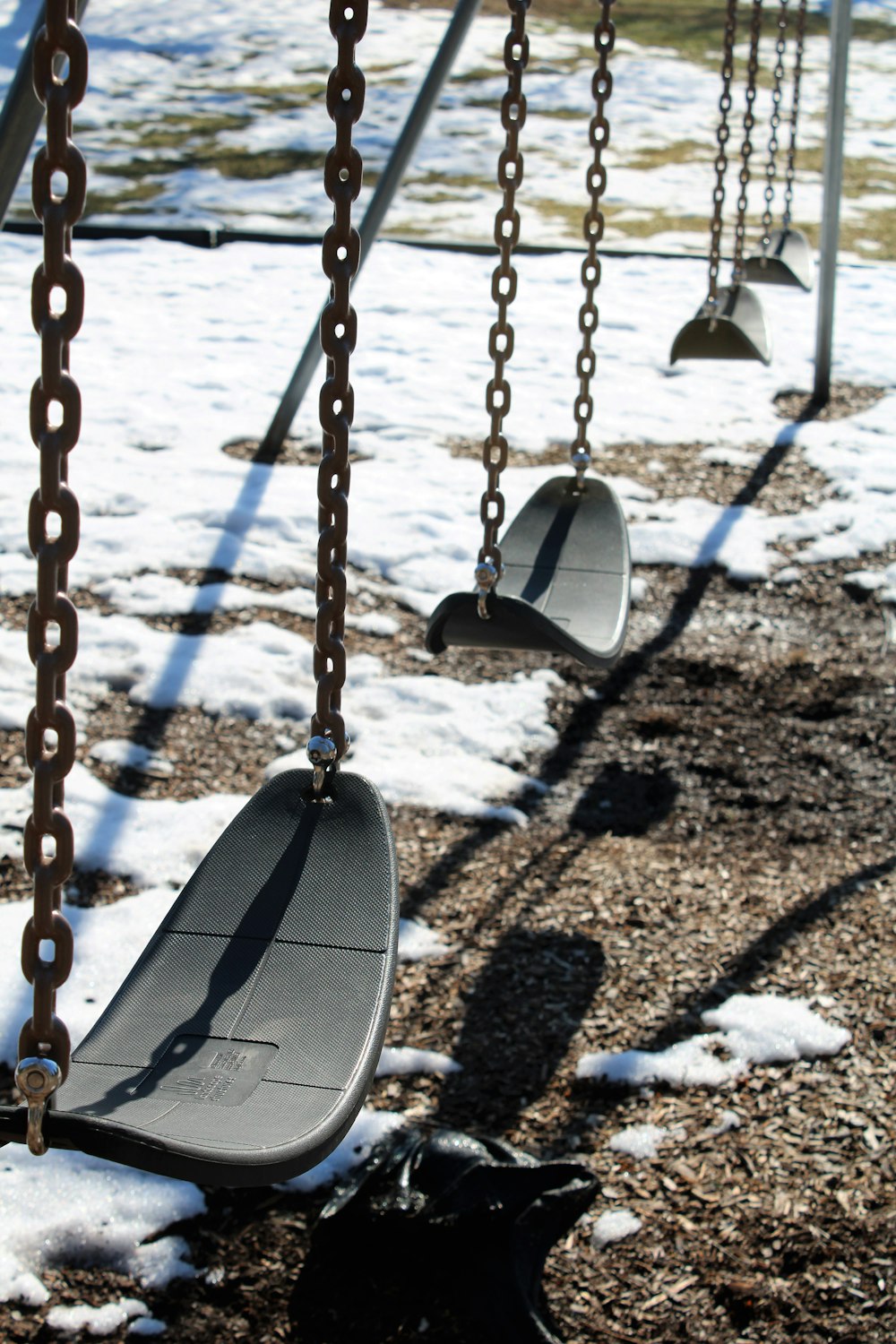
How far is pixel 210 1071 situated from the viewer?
1.38m

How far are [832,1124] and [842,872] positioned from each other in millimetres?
849

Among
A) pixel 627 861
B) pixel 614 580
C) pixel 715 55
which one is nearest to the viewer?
pixel 614 580

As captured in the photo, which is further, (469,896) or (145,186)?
(145,186)

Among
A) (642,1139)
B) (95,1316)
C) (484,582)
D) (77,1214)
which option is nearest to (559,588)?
(484,582)

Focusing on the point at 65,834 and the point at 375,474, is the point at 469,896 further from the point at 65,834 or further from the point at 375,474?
the point at 375,474

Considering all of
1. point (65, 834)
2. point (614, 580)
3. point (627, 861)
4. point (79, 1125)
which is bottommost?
point (627, 861)

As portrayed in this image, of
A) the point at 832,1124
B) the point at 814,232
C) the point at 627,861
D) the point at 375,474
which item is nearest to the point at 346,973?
the point at 832,1124

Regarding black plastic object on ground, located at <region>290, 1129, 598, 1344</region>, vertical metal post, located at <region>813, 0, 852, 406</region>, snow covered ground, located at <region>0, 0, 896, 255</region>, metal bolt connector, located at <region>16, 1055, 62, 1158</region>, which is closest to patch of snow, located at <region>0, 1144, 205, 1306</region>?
black plastic object on ground, located at <region>290, 1129, 598, 1344</region>

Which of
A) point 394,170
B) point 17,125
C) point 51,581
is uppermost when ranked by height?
point 17,125

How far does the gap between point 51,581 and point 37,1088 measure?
0.43 meters

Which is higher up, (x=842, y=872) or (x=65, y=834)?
(x=65, y=834)

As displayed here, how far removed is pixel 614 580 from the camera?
9.39ft

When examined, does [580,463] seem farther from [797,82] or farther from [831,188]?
[831,188]

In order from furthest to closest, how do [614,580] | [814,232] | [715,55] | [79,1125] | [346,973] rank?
1. [715,55]
2. [814,232]
3. [614,580]
4. [346,973]
5. [79,1125]
